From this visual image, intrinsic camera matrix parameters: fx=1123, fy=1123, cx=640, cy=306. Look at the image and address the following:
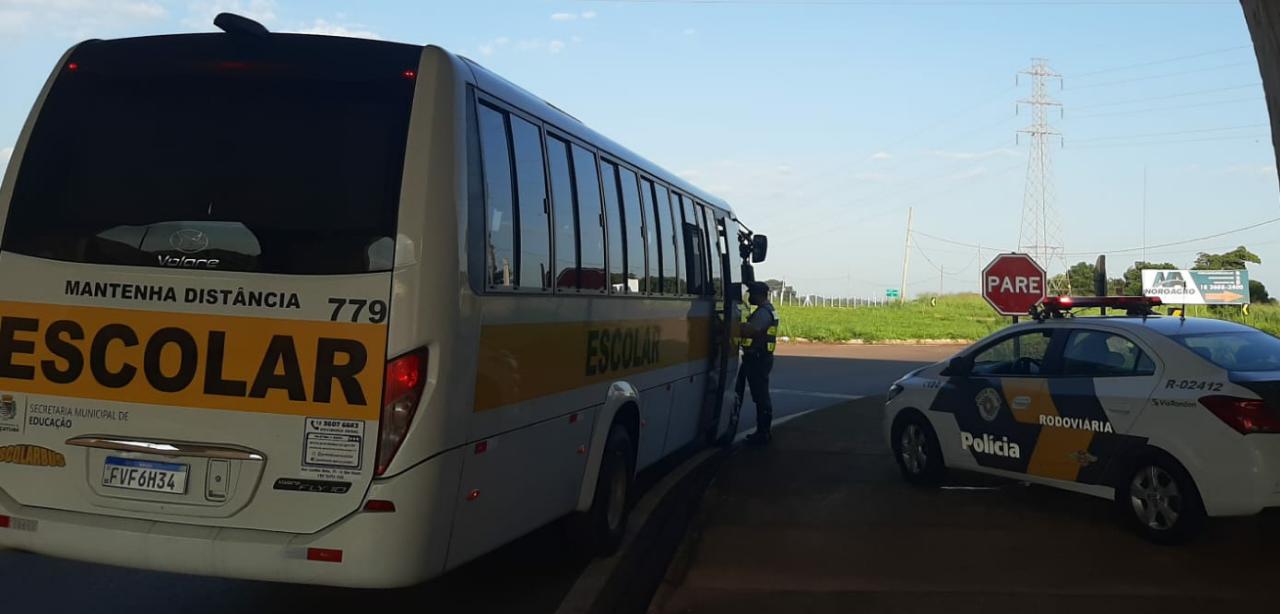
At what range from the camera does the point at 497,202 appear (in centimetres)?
543

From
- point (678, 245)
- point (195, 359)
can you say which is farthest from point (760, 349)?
point (195, 359)

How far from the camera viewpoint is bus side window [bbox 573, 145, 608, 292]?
22.1ft

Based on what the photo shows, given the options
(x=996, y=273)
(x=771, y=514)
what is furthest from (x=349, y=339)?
(x=996, y=273)

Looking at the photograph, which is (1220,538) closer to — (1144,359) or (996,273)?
(1144,359)

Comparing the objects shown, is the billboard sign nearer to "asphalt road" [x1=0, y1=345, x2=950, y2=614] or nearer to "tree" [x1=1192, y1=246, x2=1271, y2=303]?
"tree" [x1=1192, y1=246, x2=1271, y2=303]

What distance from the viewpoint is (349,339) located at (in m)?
4.61

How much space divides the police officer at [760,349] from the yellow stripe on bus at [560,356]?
3485mm

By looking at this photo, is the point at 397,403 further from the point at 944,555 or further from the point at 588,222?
the point at 944,555

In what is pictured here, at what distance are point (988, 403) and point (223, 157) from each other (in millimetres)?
6374

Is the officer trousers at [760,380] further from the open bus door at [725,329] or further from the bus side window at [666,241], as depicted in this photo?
the bus side window at [666,241]

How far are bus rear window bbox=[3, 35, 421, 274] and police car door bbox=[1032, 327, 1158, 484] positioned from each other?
17.7ft

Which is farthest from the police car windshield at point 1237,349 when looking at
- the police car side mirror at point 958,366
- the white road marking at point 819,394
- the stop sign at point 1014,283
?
the white road marking at point 819,394

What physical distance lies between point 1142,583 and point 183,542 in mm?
5089

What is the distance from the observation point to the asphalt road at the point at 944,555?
5996mm
